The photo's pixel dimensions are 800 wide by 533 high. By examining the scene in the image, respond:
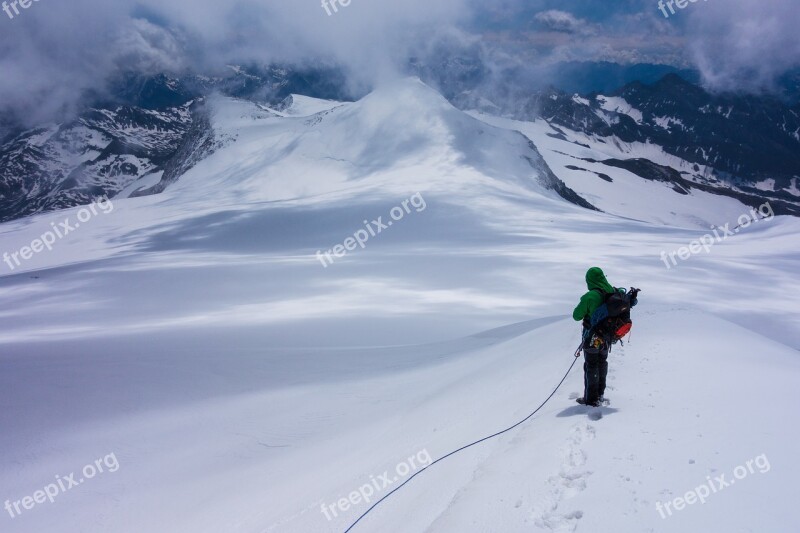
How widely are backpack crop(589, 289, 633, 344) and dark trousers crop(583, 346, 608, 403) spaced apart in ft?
0.76

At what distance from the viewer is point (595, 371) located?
675 cm

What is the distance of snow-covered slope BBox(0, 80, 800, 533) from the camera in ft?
16.7

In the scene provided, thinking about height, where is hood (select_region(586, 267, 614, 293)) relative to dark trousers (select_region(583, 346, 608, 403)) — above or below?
above

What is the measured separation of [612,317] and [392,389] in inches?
204

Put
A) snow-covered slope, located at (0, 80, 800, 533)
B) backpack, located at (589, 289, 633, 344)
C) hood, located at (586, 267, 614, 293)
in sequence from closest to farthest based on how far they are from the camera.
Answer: snow-covered slope, located at (0, 80, 800, 533)
backpack, located at (589, 289, 633, 344)
hood, located at (586, 267, 614, 293)

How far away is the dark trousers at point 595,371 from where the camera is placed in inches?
264

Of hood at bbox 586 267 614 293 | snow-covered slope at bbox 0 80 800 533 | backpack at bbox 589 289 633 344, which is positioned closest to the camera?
snow-covered slope at bbox 0 80 800 533

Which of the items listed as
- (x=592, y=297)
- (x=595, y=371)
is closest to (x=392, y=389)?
(x=595, y=371)

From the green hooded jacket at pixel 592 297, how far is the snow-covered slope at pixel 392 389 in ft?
4.11

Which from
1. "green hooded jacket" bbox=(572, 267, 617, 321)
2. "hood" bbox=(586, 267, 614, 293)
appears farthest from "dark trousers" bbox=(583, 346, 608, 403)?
"hood" bbox=(586, 267, 614, 293)

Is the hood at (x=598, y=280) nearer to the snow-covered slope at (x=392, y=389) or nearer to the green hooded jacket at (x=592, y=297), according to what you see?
the green hooded jacket at (x=592, y=297)

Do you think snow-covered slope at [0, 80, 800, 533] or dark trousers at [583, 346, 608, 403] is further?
dark trousers at [583, 346, 608, 403]

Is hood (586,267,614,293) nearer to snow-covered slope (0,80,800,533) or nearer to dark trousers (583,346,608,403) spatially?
dark trousers (583,346,608,403)

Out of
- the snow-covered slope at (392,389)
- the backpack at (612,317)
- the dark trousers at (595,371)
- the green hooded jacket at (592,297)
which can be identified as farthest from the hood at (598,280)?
the snow-covered slope at (392,389)
